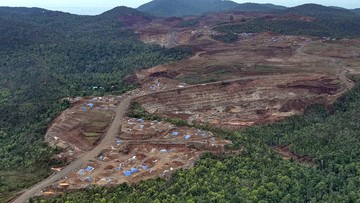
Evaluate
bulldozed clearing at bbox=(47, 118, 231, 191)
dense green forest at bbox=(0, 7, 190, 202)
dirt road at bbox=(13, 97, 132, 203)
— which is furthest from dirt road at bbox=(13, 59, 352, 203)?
dense green forest at bbox=(0, 7, 190, 202)

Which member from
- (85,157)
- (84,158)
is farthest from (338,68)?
(84,158)

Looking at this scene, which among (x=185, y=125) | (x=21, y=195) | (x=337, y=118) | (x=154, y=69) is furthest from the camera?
(x=154, y=69)

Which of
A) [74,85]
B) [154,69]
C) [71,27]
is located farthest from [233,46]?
[71,27]

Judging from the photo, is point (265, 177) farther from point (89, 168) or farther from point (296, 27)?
point (296, 27)

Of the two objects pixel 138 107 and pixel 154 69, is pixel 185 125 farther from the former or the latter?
pixel 154 69

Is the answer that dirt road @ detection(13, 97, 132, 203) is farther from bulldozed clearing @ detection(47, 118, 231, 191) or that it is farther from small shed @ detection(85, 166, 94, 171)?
small shed @ detection(85, 166, 94, 171)

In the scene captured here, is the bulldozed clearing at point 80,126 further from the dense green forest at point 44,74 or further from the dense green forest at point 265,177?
the dense green forest at point 265,177

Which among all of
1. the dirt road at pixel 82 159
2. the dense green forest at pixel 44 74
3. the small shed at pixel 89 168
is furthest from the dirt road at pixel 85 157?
the dense green forest at pixel 44 74
